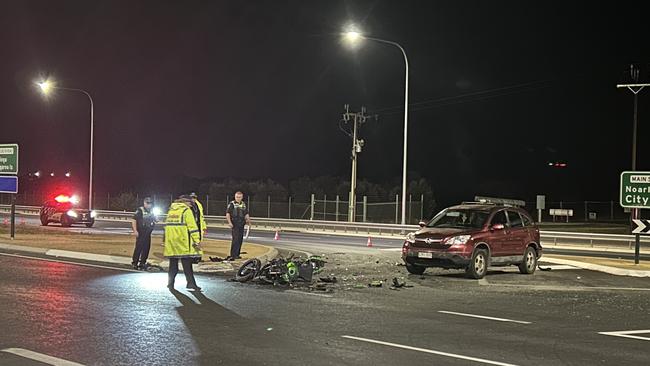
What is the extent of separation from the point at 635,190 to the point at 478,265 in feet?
25.9

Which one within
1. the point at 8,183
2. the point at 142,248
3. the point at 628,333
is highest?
the point at 8,183

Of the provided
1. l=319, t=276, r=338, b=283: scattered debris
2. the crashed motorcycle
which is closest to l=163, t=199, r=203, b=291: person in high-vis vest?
the crashed motorcycle

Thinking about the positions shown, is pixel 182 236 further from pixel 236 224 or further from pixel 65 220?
pixel 65 220

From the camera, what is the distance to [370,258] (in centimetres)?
1961

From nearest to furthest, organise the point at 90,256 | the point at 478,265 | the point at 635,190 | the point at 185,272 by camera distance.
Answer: the point at 185,272, the point at 478,265, the point at 90,256, the point at 635,190

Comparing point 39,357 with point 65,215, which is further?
point 65,215

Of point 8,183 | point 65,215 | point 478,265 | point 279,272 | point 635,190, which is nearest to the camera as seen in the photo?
point 279,272

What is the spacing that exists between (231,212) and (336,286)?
466cm

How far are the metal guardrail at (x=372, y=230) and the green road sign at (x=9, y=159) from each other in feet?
56.6

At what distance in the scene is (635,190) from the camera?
66.5ft

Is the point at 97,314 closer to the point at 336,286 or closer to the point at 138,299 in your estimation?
the point at 138,299

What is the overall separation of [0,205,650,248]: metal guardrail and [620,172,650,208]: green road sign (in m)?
8.64

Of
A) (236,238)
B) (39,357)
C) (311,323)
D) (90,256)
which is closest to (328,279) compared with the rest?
(236,238)

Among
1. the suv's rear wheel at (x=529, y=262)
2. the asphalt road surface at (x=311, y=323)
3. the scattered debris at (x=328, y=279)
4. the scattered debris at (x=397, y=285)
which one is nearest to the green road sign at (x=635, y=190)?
the suv's rear wheel at (x=529, y=262)
